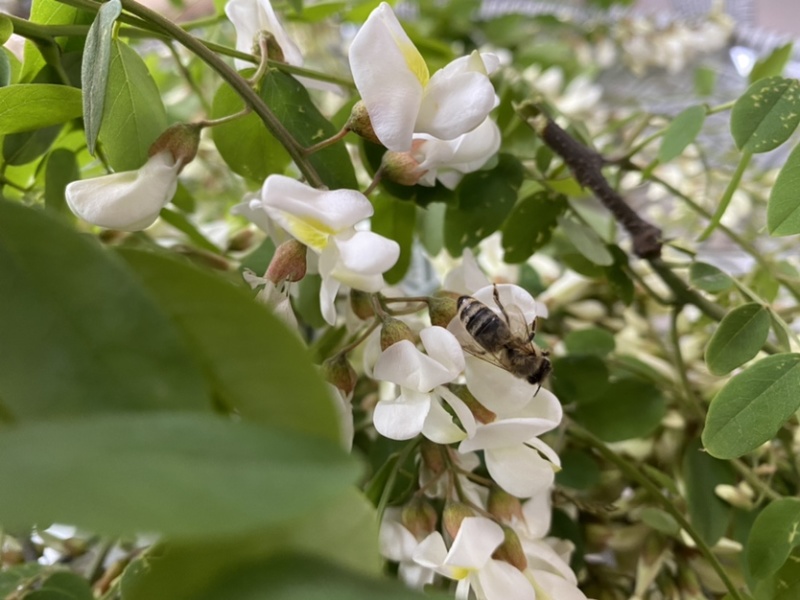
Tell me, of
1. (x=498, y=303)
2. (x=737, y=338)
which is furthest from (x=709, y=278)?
(x=498, y=303)

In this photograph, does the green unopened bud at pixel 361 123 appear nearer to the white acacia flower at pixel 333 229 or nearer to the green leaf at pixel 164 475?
the white acacia flower at pixel 333 229

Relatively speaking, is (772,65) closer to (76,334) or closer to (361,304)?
(361,304)

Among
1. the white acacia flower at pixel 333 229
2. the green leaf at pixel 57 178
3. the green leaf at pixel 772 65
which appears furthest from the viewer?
the green leaf at pixel 772 65

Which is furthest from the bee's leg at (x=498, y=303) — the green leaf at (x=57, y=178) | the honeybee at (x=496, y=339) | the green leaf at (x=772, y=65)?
the green leaf at (x=772, y=65)

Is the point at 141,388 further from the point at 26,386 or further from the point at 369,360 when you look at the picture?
the point at 369,360

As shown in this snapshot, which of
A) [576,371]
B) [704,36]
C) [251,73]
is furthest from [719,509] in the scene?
[704,36]

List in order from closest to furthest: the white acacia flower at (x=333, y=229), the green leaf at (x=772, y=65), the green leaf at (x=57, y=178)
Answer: the white acacia flower at (x=333, y=229), the green leaf at (x=57, y=178), the green leaf at (x=772, y=65)

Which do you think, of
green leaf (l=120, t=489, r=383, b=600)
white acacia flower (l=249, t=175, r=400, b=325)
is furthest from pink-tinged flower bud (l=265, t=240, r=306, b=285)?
green leaf (l=120, t=489, r=383, b=600)
